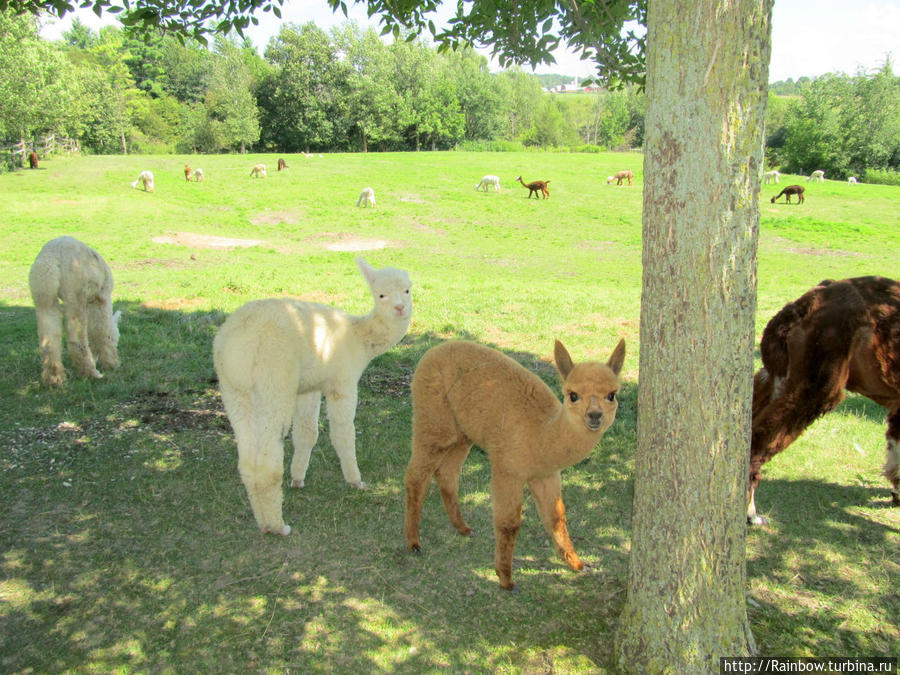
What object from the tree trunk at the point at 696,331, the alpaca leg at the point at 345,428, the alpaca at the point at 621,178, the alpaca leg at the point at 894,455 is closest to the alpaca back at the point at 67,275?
the alpaca leg at the point at 345,428

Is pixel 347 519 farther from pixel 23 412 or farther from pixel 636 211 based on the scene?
pixel 636 211

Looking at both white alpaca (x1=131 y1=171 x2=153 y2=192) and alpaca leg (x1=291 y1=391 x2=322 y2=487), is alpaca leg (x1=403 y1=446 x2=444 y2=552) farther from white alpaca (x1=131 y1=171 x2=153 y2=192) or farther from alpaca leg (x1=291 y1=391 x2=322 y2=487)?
white alpaca (x1=131 y1=171 x2=153 y2=192)

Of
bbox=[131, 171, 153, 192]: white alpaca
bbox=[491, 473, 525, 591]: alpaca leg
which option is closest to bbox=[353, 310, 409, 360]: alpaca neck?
bbox=[491, 473, 525, 591]: alpaca leg

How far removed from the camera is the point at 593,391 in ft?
13.1

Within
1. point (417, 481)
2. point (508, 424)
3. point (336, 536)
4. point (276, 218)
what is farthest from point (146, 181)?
point (508, 424)

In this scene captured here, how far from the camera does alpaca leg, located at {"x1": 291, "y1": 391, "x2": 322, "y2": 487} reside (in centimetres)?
591

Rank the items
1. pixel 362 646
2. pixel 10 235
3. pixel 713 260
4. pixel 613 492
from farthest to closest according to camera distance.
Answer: pixel 10 235
pixel 613 492
pixel 362 646
pixel 713 260

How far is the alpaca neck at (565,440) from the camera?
4.16m

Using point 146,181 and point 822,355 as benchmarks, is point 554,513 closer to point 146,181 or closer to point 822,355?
point 822,355

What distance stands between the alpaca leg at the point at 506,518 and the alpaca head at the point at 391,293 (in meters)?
1.94

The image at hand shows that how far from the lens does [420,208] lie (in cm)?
2958

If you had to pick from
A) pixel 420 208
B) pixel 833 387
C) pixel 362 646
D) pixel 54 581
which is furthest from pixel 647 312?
pixel 420 208

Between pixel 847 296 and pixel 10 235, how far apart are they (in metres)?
23.0

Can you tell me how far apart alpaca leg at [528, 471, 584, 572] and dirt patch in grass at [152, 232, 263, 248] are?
18.4 metres
